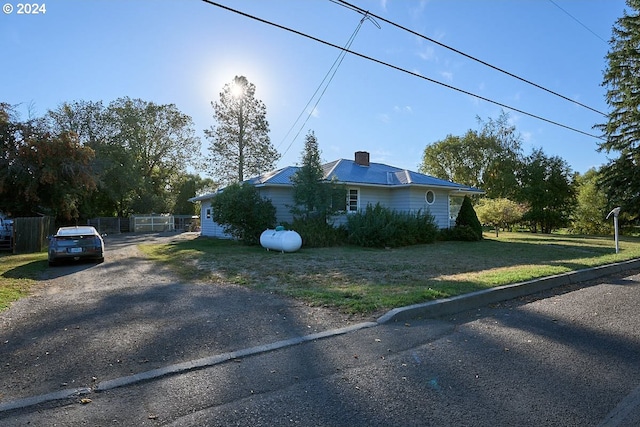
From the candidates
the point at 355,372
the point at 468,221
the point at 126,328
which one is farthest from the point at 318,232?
the point at 355,372

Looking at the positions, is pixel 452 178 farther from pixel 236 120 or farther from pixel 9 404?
pixel 9 404

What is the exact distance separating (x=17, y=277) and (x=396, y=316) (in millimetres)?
10148

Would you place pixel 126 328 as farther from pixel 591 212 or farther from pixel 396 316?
pixel 591 212

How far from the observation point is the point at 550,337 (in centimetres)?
497

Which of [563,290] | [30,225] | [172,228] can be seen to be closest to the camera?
[563,290]

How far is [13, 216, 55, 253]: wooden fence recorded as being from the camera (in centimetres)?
1803

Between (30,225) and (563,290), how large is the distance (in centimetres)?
2126

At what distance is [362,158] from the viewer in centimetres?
2498

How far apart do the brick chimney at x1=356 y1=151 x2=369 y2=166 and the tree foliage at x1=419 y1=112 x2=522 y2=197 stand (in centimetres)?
2418

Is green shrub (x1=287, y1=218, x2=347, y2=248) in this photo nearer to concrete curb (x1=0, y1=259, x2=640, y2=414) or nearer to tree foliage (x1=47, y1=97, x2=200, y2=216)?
concrete curb (x1=0, y1=259, x2=640, y2=414)

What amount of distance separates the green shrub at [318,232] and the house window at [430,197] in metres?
5.90

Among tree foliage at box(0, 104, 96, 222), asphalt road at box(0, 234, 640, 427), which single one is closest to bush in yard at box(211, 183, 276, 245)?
tree foliage at box(0, 104, 96, 222)

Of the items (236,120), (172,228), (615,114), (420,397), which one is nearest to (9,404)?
(420,397)

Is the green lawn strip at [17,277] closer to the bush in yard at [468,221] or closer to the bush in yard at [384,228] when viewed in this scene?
the bush in yard at [384,228]
